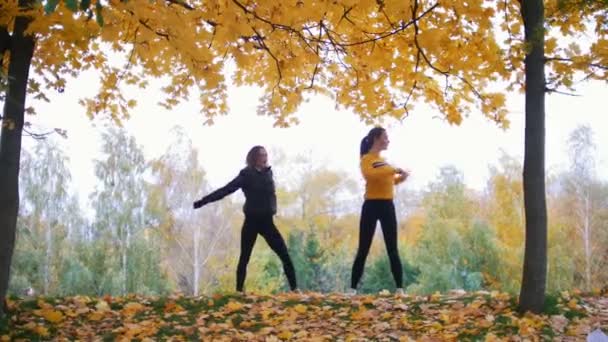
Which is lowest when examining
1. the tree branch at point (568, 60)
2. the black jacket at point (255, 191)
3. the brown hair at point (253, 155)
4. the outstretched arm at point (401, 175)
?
the black jacket at point (255, 191)

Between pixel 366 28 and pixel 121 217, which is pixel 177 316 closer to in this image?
pixel 366 28

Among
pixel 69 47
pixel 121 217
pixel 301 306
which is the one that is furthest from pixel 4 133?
pixel 121 217

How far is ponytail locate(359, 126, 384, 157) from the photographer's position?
6.65m

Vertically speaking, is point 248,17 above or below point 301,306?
above

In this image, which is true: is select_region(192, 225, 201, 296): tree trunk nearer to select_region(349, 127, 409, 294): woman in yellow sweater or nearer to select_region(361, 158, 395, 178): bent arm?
select_region(349, 127, 409, 294): woman in yellow sweater

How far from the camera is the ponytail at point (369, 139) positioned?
665 centimetres

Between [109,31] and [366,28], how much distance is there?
2.67 metres

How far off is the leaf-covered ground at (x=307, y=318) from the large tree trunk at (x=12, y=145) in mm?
657

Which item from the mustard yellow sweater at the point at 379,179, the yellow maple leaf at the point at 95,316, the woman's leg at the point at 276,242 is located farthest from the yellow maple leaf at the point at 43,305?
the mustard yellow sweater at the point at 379,179

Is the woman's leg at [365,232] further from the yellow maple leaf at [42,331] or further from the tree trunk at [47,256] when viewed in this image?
the tree trunk at [47,256]

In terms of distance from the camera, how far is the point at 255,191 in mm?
6910

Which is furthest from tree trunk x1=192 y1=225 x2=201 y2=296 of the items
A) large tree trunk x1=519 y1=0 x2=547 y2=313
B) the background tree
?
large tree trunk x1=519 y1=0 x2=547 y2=313

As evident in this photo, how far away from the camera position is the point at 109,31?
4258 millimetres

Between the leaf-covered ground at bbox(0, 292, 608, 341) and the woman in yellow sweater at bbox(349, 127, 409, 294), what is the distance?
421 millimetres
